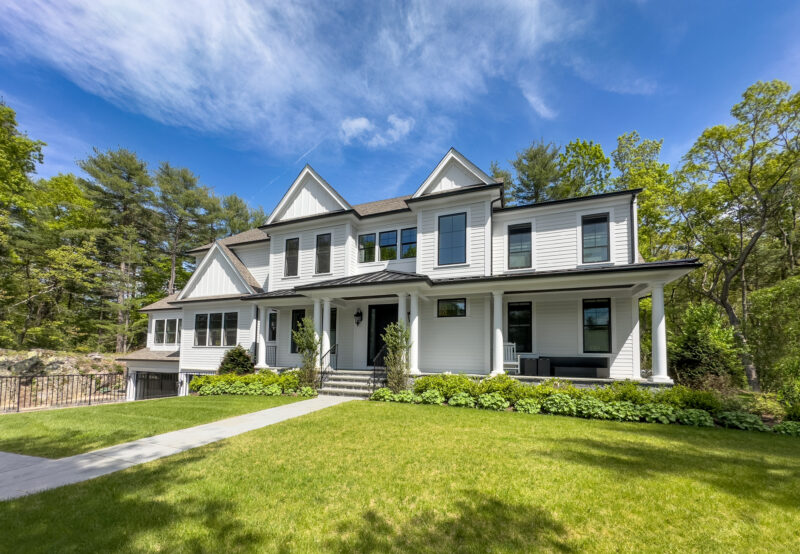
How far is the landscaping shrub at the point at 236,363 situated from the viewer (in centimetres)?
1451

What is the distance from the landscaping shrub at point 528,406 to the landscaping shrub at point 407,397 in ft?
9.39

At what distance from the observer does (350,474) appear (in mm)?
4637

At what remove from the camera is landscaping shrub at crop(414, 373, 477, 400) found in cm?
1026

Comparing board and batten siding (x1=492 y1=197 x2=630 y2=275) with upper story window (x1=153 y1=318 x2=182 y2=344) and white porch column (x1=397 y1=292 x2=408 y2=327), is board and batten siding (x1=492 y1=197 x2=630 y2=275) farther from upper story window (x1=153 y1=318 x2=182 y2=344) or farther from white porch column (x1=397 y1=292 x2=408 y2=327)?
upper story window (x1=153 y1=318 x2=182 y2=344)

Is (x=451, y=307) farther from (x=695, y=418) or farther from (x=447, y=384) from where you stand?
(x=695, y=418)

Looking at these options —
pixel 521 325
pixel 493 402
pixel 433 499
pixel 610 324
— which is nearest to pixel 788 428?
pixel 610 324

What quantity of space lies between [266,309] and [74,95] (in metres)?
14.6

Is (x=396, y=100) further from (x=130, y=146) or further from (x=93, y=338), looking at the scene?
(x=93, y=338)

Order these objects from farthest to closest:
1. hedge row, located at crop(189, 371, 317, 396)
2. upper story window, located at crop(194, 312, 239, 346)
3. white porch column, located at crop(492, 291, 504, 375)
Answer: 1. upper story window, located at crop(194, 312, 239, 346)
2. hedge row, located at crop(189, 371, 317, 396)
3. white porch column, located at crop(492, 291, 504, 375)

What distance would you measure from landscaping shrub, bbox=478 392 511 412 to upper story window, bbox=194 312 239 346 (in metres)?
12.3

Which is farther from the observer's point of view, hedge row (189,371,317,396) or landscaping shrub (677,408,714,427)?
hedge row (189,371,317,396)

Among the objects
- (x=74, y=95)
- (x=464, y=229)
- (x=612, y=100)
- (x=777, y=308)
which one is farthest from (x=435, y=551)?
(x=74, y=95)

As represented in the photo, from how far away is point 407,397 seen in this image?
10555 mm

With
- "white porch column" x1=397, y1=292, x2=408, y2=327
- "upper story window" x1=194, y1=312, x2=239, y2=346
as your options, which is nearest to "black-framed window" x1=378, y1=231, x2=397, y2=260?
"white porch column" x1=397, y1=292, x2=408, y2=327
